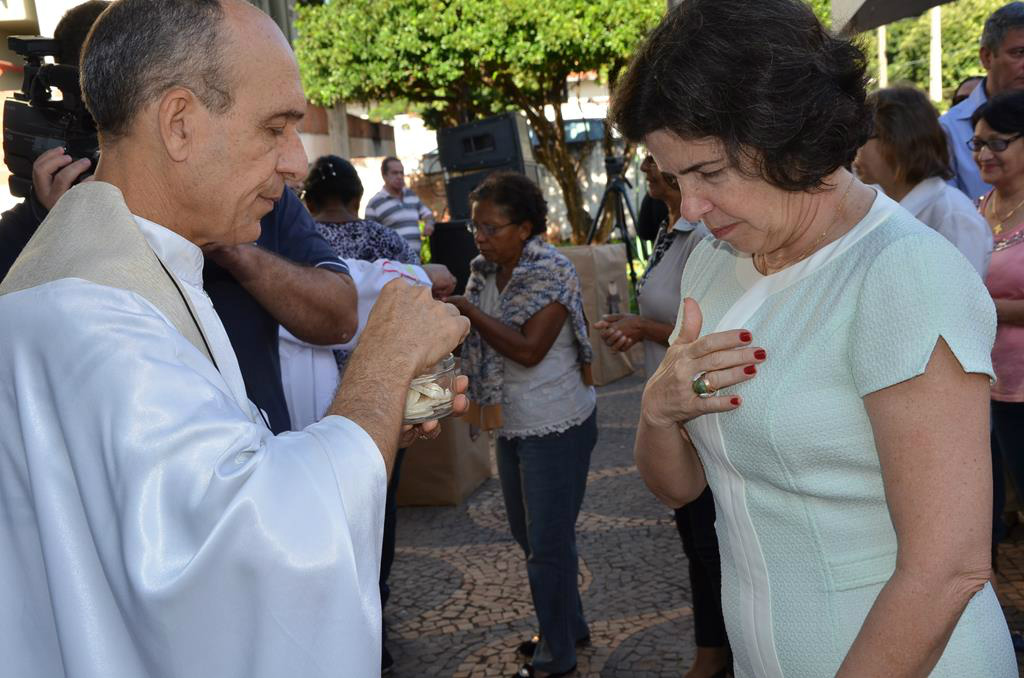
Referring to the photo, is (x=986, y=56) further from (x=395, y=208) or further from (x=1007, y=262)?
(x=395, y=208)

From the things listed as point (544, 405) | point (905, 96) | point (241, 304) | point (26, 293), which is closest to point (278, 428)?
point (241, 304)

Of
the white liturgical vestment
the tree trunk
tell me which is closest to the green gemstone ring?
the white liturgical vestment

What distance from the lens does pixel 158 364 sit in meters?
1.31

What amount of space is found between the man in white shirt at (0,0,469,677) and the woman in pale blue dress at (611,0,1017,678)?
0.63 metres

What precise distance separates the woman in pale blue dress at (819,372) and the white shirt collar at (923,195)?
2.33 m

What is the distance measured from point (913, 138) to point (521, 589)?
2.75m

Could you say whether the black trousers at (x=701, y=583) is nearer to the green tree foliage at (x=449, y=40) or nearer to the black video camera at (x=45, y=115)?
the black video camera at (x=45, y=115)

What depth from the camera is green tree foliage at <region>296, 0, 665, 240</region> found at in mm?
17859

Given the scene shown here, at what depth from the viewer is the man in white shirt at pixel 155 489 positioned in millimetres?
1267

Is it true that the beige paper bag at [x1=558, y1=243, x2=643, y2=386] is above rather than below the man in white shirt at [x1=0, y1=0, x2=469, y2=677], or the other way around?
below

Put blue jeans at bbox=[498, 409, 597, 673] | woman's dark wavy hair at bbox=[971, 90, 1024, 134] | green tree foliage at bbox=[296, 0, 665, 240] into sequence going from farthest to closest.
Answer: green tree foliage at bbox=[296, 0, 665, 240], woman's dark wavy hair at bbox=[971, 90, 1024, 134], blue jeans at bbox=[498, 409, 597, 673]

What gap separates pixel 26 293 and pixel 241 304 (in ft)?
3.77

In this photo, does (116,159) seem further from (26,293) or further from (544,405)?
(544,405)

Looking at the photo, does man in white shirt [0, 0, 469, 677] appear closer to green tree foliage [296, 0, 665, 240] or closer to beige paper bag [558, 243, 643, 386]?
beige paper bag [558, 243, 643, 386]
